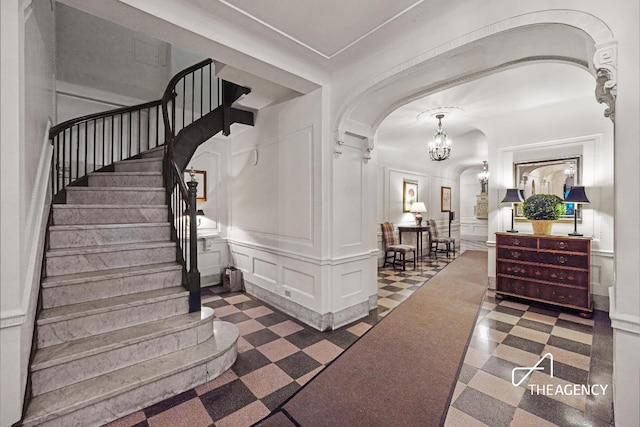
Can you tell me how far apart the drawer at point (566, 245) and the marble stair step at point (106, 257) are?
15.7 feet

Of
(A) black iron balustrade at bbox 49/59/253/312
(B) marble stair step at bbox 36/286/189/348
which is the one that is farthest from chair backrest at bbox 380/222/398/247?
(B) marble stair step at bbox 36/286/189/348

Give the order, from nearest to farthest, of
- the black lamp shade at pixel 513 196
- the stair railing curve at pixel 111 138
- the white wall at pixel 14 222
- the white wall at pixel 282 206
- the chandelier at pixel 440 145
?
the white wall at pixel 14 222
the white wall at pixel 282 206
the stair railing curve at pixel 111 138
the black lamp shade at pixel 513 196
the chandelier at pixel 440 145

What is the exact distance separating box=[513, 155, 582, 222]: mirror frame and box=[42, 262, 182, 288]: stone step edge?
510cm

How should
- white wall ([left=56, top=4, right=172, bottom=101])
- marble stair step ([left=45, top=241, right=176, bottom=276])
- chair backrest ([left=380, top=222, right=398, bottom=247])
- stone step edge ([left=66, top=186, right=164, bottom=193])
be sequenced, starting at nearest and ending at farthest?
marble stair step ([left=45, top=241, right=176, bottom=276]) < stone step edge ([left=66, top=186, right=164, bottom=193]) < white wall ([left=56, top=4, right=172, bottom=101]) < chair backrest ([left=380, top=222, right=398, bottom=247])

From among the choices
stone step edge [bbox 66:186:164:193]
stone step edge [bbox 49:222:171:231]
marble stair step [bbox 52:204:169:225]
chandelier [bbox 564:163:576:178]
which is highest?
chandelier [bbox 564:163:576:178]

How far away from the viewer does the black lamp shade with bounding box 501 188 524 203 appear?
414cm

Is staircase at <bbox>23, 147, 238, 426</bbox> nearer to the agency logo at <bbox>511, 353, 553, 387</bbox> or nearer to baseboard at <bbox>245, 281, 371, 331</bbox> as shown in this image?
baseboard at <bbox>245, 281, 371, 331</bbox>

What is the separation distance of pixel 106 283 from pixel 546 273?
5.20m

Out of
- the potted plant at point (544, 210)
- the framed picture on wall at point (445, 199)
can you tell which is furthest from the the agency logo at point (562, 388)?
the framed picture on wall at point (445, 199)

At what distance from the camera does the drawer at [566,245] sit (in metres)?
3.45

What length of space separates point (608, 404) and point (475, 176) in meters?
11.1

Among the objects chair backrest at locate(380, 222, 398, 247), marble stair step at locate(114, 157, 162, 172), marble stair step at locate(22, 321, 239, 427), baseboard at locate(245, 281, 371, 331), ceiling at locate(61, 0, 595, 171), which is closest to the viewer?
marble stair step at locate(22, 321, 239, 427)

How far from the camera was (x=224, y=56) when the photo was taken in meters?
2.48

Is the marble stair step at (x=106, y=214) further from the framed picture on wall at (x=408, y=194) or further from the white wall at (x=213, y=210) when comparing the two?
the framed picture on wall at (x=408, y=194)
